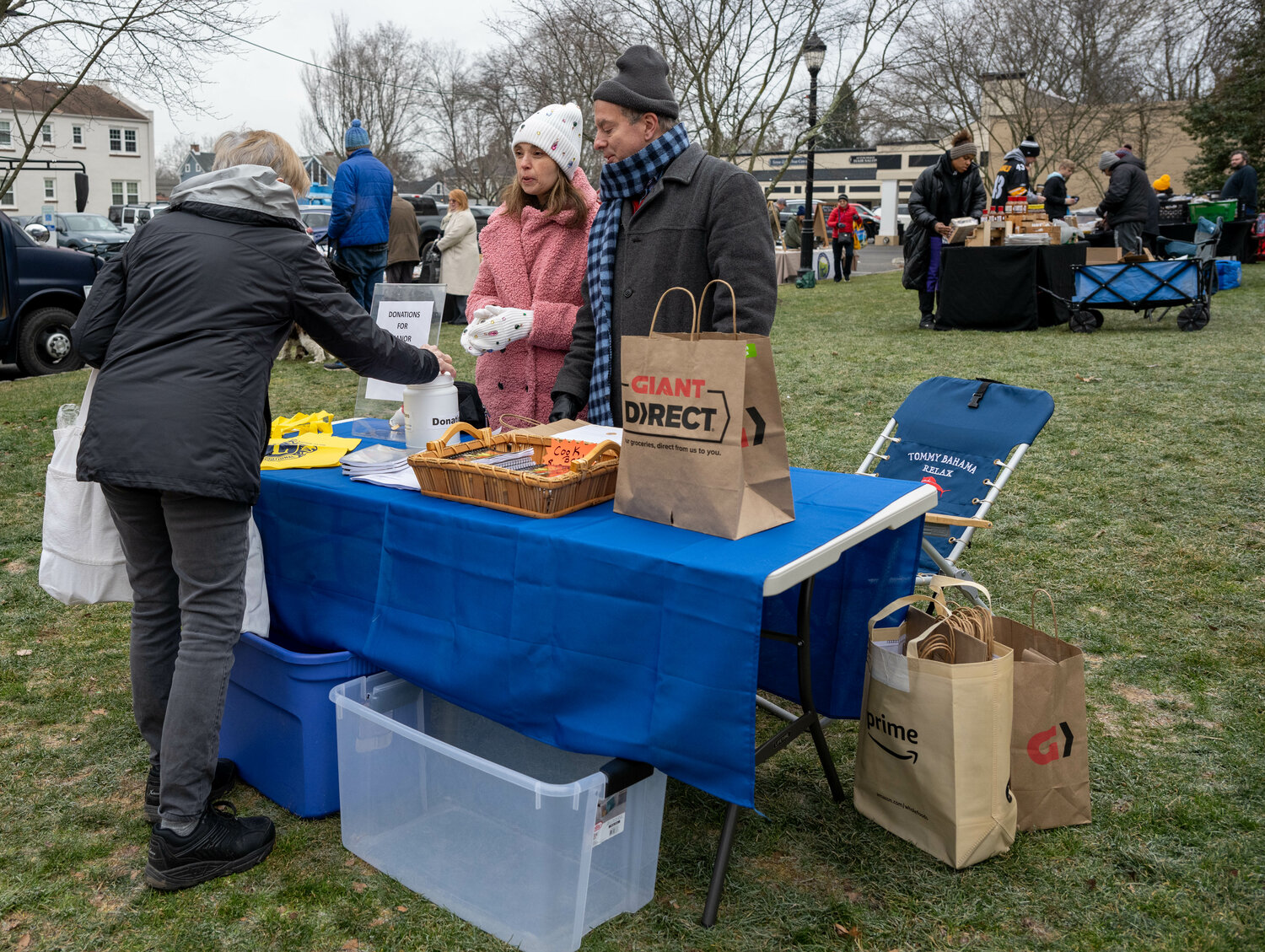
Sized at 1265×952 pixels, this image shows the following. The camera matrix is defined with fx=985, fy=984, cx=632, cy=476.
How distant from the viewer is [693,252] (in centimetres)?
274

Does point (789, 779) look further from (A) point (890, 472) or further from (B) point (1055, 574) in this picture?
(B) point (1055, 574)

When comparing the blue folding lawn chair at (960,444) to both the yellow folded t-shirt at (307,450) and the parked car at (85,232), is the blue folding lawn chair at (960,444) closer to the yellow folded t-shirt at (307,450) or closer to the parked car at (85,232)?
the yellow folded t-shirt at (307,450)

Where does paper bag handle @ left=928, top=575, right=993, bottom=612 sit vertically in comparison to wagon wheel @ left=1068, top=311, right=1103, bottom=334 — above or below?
below

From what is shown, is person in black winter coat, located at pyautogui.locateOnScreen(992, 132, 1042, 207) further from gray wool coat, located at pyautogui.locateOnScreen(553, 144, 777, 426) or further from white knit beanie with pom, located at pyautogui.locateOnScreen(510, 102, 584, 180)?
gray wool coat, located at pyautogui.locateOnScreen(553, 144, 777, 426)

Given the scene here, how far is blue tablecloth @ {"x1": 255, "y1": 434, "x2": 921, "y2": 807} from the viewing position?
5.95 ft

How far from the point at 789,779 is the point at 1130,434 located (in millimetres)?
4195

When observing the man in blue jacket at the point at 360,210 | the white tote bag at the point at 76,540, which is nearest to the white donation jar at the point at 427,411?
the white tote bag at the point at 76,540

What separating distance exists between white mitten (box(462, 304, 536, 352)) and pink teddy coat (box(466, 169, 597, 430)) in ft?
0.46

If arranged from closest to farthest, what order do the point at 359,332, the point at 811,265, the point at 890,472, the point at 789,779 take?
the point at 359,332
the point at 789,779
the point at 890,472
the point at 811,265

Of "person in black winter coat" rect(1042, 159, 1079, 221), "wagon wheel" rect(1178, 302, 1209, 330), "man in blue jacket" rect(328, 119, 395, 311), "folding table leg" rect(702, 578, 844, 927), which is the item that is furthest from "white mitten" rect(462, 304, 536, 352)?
"person in black winter coat" rect(1042, 159, 1079, 221)

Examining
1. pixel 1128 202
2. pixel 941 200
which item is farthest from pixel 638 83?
pixel 1128 202

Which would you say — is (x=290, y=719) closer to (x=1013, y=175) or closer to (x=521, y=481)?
(x=521, y=481)

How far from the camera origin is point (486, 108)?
2877 centimetres

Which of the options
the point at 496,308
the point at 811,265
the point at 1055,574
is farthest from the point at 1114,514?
the point at 811,265
